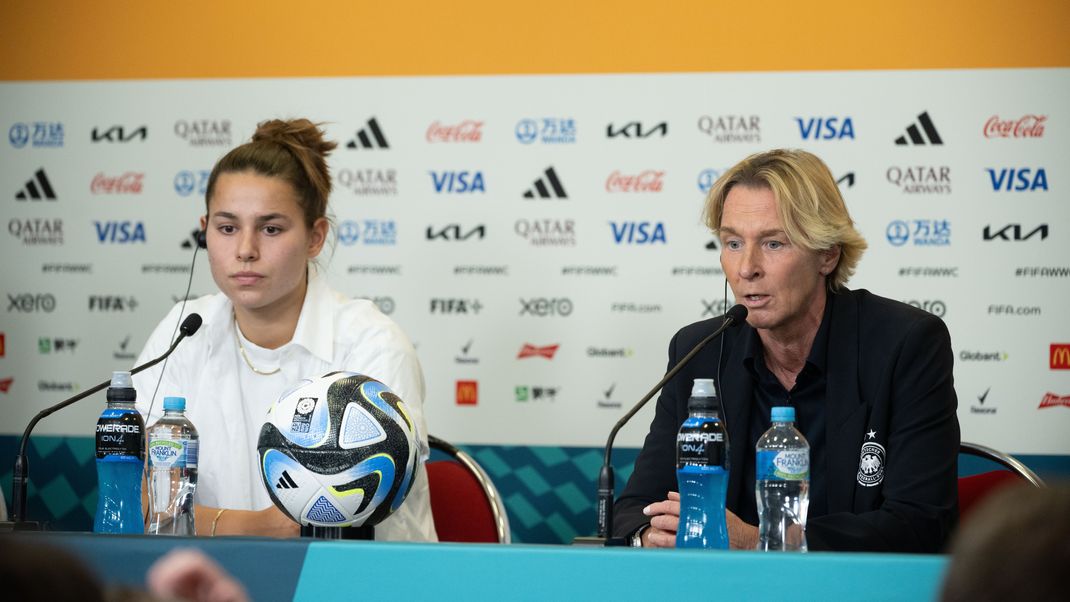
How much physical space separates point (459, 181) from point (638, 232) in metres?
0.66

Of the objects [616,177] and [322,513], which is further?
[616,177]

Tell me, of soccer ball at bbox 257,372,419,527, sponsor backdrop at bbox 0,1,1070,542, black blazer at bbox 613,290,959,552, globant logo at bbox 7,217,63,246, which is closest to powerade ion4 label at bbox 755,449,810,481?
black blazer at bbox 613,290,959,552

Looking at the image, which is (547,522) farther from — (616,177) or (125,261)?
(125,261)

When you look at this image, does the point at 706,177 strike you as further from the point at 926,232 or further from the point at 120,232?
the point at 120,232

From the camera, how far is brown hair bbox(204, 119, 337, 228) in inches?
103

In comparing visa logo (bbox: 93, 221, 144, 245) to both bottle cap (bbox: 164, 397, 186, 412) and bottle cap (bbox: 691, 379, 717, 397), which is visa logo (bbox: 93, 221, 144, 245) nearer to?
bottle cap (bbox: 164, 397, 186, 412)

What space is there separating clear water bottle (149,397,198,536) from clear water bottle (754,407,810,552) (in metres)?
1.00

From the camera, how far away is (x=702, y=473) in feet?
5.80

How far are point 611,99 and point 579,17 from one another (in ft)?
1.06

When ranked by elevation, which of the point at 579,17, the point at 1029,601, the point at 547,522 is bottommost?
the point at 547,522

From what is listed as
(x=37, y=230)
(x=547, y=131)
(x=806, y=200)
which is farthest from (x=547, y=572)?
(x=37, y=230)

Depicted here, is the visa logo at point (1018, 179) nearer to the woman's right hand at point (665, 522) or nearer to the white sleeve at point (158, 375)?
the woman's right hand at point (665, 522)

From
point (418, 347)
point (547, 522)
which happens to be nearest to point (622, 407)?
point (547, 522)

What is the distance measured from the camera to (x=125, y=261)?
4.14 metres
